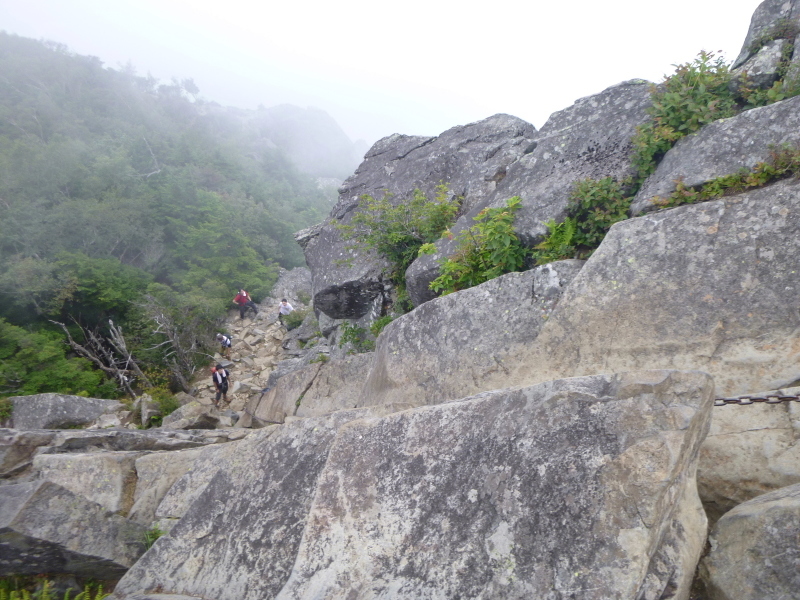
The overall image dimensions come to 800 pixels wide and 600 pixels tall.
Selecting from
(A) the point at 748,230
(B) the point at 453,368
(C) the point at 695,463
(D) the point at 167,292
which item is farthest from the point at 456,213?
(D) the point at 167,292

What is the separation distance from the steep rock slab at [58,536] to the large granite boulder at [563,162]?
6.13 metres

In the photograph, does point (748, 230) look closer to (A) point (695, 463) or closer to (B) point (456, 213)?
(A) point (695, 463)

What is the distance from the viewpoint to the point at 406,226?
11242 mm

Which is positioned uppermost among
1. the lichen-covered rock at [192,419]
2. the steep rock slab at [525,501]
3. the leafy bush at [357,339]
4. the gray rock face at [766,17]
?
the gray rock face at [766,17]

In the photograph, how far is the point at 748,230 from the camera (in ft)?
19.0

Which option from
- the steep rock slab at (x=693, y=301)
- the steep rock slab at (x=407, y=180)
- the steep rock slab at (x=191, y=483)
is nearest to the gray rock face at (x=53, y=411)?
the steep rock slab at (x=407, y=180)

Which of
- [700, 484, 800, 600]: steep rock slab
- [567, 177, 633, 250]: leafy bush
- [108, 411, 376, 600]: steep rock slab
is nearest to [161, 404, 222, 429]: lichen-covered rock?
[108, 411, 376, 600]: steep rock slab

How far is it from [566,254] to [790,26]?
4936 mm

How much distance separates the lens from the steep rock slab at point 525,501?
3.30 meters

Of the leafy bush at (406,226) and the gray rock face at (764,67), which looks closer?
the gray rock face at (764,67)

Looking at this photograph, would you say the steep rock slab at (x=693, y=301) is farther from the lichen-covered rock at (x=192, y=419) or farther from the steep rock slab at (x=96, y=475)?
the lichen-covered rock at (x=192, y=419)

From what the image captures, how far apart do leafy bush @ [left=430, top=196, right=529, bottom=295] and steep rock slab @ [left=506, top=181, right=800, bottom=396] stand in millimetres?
1643

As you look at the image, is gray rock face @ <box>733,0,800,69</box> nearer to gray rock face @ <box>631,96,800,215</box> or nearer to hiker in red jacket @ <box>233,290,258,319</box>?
gray rock face @ <box>631,96,800,215</box>

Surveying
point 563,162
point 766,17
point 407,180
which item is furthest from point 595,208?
point 407,180
